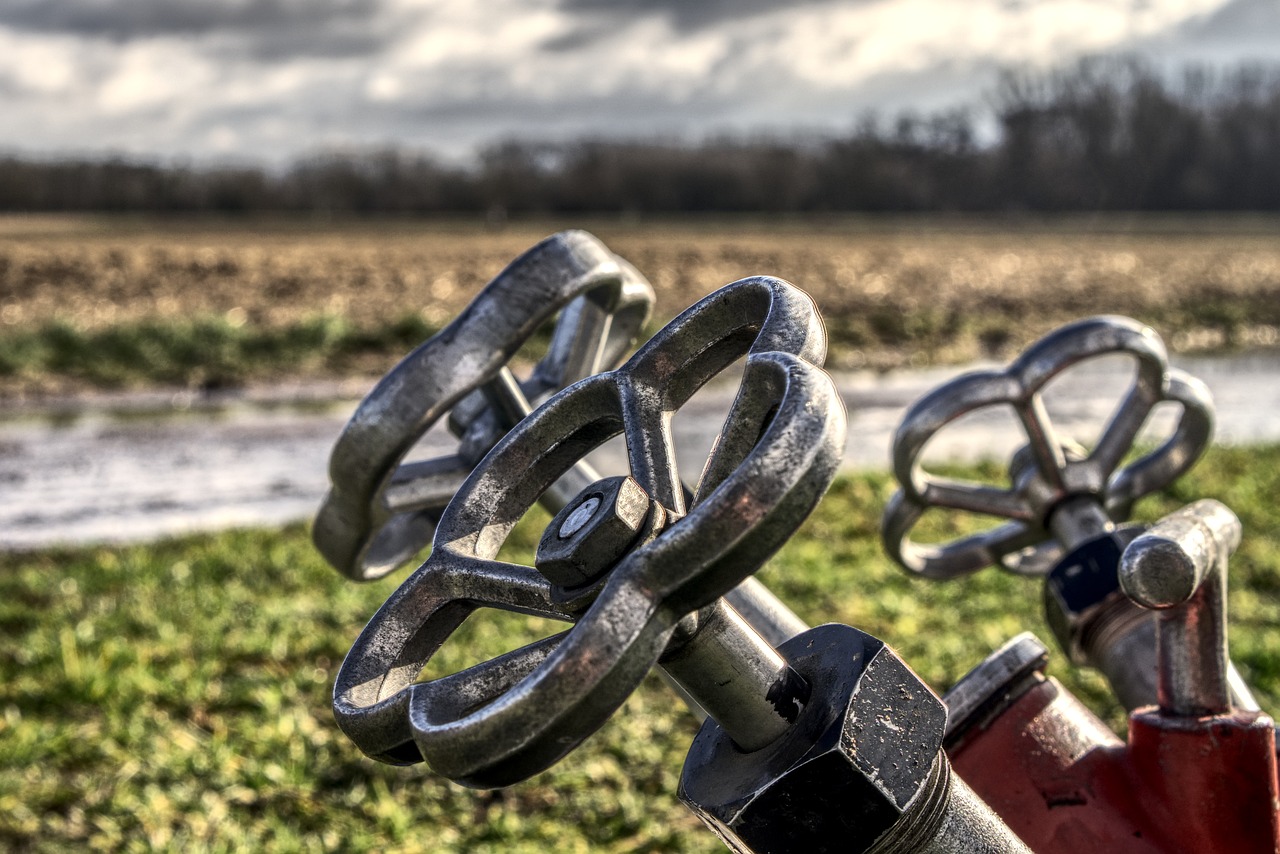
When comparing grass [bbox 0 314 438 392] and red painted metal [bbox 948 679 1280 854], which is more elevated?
red painted metal [bbox 948 679 1280 854]

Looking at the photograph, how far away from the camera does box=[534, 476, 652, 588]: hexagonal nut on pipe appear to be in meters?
0.66

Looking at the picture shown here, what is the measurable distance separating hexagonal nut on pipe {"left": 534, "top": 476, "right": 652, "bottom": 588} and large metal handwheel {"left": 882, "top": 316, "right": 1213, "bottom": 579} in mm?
789

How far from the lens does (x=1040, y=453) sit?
1.45 m

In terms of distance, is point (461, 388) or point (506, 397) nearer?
point (461, 388)

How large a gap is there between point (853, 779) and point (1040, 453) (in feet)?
2.73

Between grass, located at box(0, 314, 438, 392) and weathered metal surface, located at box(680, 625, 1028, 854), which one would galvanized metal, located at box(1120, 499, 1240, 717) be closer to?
weathered metal surface, located at box(680, 625, 1028, 854)

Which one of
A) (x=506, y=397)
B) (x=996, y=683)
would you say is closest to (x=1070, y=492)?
(x=996, y=683)

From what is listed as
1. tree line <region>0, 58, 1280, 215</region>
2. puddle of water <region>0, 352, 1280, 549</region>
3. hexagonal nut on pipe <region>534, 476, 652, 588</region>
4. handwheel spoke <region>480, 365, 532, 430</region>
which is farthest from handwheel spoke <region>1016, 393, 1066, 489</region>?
tree line <region>0, 58, 1280, 215</region>

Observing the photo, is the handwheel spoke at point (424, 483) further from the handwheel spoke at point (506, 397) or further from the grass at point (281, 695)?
the grass at point (281, 695)

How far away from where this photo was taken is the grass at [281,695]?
9.81ft

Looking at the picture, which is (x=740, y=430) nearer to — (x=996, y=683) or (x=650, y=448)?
(x=650, y=448)

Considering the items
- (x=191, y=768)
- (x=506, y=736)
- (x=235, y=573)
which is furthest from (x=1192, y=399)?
(x=235, y=573)

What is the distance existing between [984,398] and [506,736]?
981mm

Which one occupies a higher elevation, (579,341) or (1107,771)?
(579,341)
